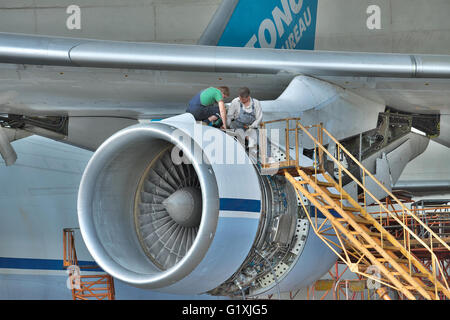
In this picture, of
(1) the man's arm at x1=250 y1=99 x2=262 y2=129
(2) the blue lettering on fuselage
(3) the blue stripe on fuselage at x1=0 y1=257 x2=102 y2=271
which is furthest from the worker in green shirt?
(3) the blue stripe on fuselage at x1=0 y1=257 x2=102 y2=271

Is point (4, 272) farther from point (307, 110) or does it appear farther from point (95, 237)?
point (307, 110)

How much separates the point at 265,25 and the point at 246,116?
8.25ft

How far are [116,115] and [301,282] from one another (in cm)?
317

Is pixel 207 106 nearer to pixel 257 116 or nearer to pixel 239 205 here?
pixel 257 116

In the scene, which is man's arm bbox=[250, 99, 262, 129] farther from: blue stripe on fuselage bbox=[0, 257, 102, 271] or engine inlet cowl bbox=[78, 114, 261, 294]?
blue stripe on fuselage bbox=[0, 257, 102, 271]

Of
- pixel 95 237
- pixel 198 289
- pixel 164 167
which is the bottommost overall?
pixel 198 289

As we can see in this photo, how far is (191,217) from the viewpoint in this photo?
16.0 ft

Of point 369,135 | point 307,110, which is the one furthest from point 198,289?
point 369,135

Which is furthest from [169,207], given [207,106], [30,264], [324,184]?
[30,264]

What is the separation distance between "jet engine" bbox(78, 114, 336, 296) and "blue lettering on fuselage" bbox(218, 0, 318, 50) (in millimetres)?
2401

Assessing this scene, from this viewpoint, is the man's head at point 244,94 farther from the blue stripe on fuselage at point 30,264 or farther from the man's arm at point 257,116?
the blue stripe on fuselage at point 30,264

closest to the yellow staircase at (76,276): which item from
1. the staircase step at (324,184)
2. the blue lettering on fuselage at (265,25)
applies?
the blue lettering on fuselage at (265,25)

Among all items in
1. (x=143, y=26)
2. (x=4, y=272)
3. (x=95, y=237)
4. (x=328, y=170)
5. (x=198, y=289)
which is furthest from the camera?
(x=143, y=26)

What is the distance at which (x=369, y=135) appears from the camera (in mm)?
7539
